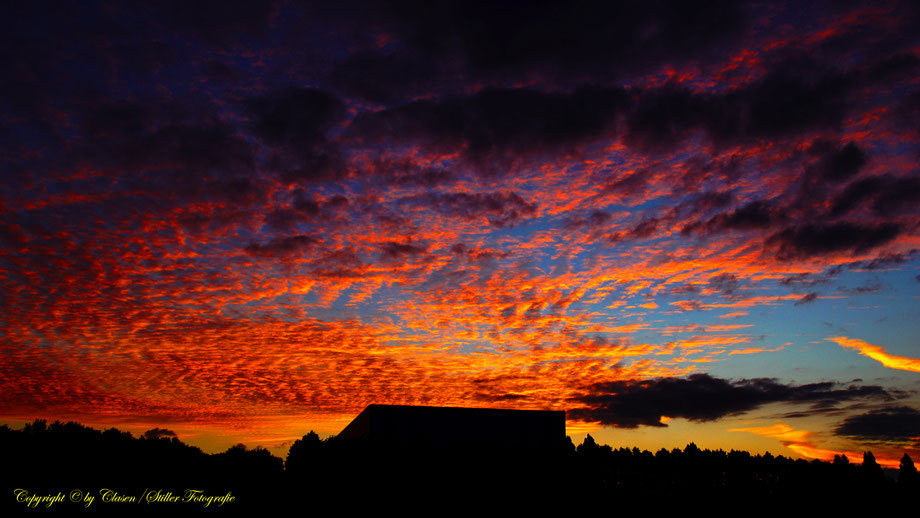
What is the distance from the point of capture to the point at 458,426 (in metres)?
59.7

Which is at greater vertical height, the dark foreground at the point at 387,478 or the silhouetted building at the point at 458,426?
the silhouetted building at the point at 458,426

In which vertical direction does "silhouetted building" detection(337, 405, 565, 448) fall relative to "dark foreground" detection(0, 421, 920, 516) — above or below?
above

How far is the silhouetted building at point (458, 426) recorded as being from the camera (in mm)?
57656

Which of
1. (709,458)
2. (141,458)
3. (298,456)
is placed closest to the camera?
(141,458)

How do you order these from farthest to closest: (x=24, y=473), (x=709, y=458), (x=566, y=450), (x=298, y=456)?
(x=709, y=458)
(x=298, y=456)
(x=24, y=473)
(x=566, y=450)

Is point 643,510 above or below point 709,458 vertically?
below

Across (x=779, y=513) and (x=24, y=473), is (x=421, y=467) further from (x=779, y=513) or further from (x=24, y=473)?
(x=779, y=513)

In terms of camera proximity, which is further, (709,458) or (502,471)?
(709,458)

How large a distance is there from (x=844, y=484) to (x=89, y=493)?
10345 cm

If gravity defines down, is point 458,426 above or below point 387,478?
above

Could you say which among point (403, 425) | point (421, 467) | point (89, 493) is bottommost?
point (89, 493)

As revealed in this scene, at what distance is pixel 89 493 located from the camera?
71312 millimetres

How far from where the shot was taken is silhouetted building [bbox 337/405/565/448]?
5766cm

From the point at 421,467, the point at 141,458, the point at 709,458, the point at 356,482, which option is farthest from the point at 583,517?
the point at 141,458
